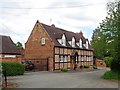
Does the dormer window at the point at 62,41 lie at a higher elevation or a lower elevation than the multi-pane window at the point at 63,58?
higher

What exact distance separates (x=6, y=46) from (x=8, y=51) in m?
1.19

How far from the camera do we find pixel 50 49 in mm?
43156

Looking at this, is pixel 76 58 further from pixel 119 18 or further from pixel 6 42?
pixel 119 18

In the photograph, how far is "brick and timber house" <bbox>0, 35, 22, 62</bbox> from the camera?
36481mm

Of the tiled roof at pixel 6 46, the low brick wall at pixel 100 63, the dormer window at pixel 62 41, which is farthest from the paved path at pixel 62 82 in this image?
the low brick wall at pixel 100 63

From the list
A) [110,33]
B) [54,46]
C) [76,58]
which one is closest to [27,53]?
[54,46]

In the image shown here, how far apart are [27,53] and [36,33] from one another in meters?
4.15

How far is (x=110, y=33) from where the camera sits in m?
27.0

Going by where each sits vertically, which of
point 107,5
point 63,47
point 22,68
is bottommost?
point 22,68

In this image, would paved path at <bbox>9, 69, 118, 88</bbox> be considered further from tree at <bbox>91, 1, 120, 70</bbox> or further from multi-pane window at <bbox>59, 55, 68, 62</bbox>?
multi-pane window at <bbox>59, 55, 68, 62</bbox>

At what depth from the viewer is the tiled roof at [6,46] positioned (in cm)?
3681

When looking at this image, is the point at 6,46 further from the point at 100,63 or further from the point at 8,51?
the point at 100,63

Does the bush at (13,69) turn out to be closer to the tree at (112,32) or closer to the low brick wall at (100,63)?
the tree at (112,32)

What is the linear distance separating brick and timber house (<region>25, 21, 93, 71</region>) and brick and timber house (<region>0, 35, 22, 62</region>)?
215 inches
